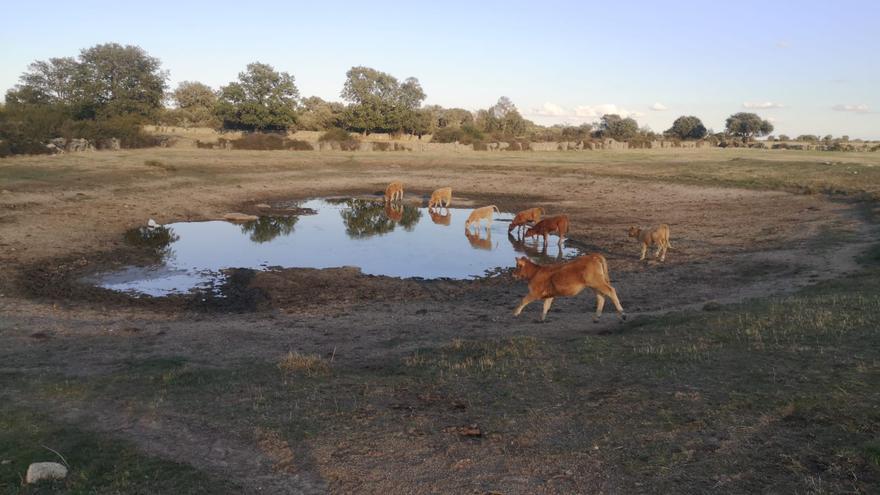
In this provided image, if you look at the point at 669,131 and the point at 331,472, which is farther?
the point at 669,131

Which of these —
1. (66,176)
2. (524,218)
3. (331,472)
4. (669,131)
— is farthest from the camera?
(669,131)

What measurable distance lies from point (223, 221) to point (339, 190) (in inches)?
508

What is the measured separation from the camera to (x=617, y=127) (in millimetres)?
110000

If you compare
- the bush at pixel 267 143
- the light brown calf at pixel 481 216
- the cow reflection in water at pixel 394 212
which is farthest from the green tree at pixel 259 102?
the light brown calf at pixel 481 216

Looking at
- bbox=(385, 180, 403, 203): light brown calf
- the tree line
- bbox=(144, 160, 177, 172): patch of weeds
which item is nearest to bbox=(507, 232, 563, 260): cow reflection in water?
bbox=(385, 180, 403, 203): light brown calf

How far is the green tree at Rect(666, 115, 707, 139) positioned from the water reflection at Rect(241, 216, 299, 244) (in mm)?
105203

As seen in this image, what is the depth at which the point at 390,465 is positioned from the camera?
557cm

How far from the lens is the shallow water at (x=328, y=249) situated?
1648 centimetres

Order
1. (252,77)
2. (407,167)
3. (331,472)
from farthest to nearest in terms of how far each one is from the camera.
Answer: (252,77) → (407,167) → (331,472)

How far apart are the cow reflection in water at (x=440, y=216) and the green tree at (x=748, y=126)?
362 feet

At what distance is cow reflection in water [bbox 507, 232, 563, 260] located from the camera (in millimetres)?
20139

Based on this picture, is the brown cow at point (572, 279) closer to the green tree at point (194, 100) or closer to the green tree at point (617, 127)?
the green tree at point (194, 100)

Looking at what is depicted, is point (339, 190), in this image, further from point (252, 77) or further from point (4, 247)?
point (252, 77)

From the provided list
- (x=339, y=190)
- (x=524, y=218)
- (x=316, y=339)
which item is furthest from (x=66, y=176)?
(x=316, y=339)
